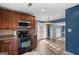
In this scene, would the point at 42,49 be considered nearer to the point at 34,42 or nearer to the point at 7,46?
the point at 34,42

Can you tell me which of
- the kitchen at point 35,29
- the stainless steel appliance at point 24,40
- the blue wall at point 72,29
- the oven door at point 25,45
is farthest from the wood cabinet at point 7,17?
the blue wall at point 72,29

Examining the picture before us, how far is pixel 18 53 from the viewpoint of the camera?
6.21 ft

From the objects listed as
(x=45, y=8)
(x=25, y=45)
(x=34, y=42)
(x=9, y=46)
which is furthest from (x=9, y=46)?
(x=45, y=8)

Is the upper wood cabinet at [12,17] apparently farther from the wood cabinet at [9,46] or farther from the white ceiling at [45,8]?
the wood cabinet at [9,46]

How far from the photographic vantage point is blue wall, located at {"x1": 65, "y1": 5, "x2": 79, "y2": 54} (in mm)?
2006

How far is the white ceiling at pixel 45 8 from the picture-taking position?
190cm

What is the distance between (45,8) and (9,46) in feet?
3.48

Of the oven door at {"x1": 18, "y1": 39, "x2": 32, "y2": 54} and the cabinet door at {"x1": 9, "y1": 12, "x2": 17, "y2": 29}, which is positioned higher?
the cabinet door at {"x1": 9, "y1": 12, "x2": 17, "y2": 29}

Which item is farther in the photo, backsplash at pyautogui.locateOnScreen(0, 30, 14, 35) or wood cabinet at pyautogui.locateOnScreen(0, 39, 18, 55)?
backsplash at pyautogui.locateOnScreen(0, 30, 14, 35)

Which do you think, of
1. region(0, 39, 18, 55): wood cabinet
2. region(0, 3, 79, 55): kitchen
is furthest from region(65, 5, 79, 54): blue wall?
region(0, 39, 18, 55): wood cabinet

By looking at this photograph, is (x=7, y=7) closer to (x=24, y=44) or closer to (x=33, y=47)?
(x=24, y=44)

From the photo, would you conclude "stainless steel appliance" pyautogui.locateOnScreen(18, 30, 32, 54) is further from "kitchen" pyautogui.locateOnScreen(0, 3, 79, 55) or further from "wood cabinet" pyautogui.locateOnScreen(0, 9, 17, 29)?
"wood cabinet" pyautogui.locateOnScreen(0, 9, 17, 29)

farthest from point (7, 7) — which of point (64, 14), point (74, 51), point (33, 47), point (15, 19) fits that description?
point (74, 51)

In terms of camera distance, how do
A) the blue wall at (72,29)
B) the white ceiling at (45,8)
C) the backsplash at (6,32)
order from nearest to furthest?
the white ceiling at (45,8) → the blue wall at (72,29) → the backsplash at (6,32)
